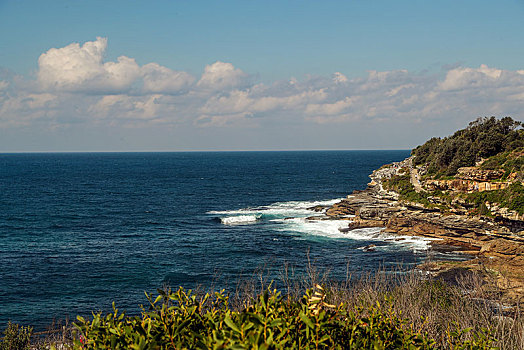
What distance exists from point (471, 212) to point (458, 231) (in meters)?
3.02

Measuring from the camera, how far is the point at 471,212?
46.1 metres

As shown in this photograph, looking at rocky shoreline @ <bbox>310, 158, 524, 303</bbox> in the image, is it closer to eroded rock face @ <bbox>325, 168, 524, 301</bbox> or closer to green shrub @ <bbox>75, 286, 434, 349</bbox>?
eroded rock face @ <bbox>325, 168, 524, 301</bbox>

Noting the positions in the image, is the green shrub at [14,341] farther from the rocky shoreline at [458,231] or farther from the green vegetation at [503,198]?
the green vegetation at [503,198]

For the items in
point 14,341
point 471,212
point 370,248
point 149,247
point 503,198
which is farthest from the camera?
point 149,247

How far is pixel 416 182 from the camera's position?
6353 centimetres

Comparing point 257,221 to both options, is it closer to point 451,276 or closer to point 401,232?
point 401,232

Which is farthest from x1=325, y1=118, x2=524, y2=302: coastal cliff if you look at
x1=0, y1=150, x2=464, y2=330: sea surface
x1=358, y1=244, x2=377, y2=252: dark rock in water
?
x1=358, y1=244, x2=377, y2=252: dark rock in water

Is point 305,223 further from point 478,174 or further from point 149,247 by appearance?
A: point 478,174

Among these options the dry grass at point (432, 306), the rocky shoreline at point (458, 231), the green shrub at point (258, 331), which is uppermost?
the green shrub at point (258, 331)

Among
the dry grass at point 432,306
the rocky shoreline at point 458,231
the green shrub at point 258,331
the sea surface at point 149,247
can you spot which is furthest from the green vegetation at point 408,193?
the green shrub at point 258,331

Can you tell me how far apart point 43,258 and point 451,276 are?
43.7 meters

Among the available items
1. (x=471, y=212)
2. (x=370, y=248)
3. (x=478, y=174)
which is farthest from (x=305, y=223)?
(x=478, y=174)

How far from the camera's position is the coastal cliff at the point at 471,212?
3662 centimetres

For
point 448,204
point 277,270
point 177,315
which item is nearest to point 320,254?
point 277,270
